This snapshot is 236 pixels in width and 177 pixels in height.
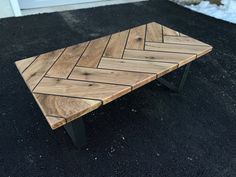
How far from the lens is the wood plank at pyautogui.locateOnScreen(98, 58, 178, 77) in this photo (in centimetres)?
132

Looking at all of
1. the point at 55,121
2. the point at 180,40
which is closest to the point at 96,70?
the point at 55,121

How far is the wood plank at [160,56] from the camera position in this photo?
142 centimetres

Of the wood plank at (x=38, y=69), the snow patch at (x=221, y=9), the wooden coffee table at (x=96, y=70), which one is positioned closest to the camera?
the wooden coffee table at (x=96, y=70)

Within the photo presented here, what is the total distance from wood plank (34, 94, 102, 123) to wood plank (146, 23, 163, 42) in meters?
0.79

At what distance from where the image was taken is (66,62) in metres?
1.39

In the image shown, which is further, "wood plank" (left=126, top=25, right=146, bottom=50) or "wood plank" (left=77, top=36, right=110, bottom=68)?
"wood plank" (left=126, top=25, right=146, bottom=50)

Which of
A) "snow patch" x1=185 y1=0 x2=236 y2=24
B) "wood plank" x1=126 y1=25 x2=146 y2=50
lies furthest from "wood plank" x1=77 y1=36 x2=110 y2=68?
"snow patch" x1=185 y1=0 x2=236 y2=24

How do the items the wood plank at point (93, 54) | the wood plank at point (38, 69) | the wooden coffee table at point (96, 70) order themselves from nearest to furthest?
the wooden coffee table at point (96, 70) → the wood plank at point (38, 69) → the wood plank at point (93, 54)

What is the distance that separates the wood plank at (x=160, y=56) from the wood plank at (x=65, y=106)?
0.49 m

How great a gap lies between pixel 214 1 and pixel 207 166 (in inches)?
114

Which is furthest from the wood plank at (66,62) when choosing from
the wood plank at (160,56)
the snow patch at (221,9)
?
the snow patch at (221,9)

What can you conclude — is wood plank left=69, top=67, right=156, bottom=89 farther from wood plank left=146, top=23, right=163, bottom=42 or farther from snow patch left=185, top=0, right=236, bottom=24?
snow patch left=185, top=0, right=236, bottom=24

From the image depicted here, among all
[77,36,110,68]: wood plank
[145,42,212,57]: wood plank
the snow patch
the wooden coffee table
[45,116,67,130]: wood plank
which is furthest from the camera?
the snow patch

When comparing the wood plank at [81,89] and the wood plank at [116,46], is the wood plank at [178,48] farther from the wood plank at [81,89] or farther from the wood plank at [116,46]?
the wood plank at [81,89]
